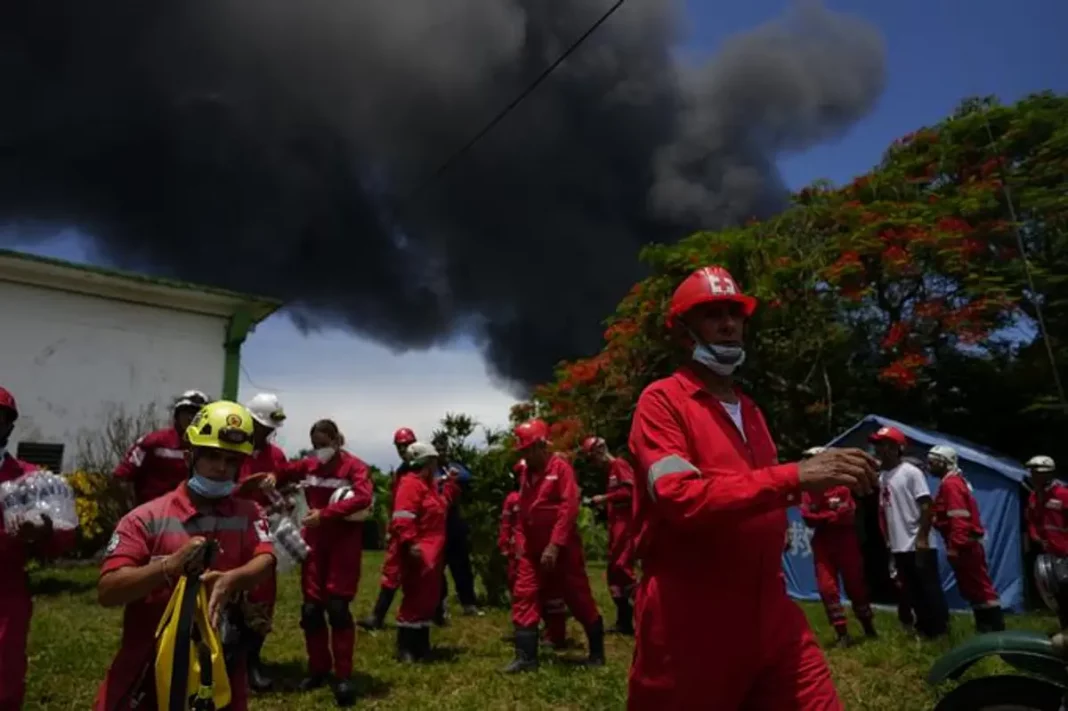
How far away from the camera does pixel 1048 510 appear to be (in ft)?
31.9

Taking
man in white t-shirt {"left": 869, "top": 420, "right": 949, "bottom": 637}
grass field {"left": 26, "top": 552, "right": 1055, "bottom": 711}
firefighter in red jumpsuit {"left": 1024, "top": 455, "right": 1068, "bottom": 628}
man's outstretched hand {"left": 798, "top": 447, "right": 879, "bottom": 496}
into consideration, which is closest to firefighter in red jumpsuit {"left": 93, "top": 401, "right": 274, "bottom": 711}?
man's outstretched hand {"left": 798, "top": 447, "right": 879, "bottom": 496}

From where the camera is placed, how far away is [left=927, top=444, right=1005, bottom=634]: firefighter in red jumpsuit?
884 cm

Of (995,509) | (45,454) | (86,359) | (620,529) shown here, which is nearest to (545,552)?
(620,529)

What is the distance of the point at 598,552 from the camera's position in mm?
24922

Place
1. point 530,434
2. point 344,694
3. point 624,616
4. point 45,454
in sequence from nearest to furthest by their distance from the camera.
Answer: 1. point 344,694
2. point 530,434
3. point 624,616
4. point 45,454

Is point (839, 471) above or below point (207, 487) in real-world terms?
below

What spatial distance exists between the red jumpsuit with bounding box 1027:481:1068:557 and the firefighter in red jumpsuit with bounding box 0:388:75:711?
371 inches

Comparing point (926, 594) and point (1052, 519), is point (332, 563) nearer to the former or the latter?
point (926, 594)

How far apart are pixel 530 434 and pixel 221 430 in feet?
15.8

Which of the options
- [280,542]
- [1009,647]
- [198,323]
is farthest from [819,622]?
[198,323]

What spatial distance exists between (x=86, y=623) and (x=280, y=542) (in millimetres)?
6055

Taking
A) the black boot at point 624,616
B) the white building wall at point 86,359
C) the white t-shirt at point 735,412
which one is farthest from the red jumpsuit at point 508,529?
the white building wall at point 86,359

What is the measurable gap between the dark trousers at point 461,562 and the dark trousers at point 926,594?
5.28 metres

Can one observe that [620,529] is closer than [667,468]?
No
